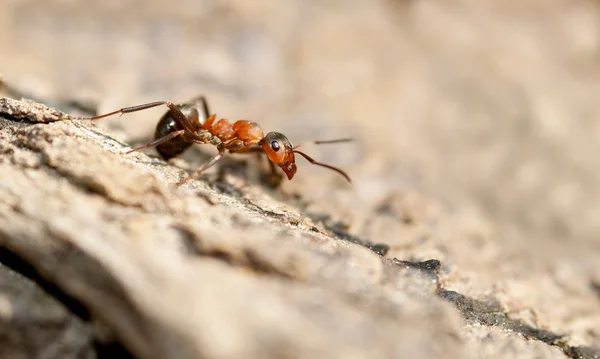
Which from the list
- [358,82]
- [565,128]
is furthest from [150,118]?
[565,128]

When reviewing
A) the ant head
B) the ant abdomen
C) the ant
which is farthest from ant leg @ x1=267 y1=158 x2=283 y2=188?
the ant abdomen

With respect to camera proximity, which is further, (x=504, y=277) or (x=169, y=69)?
(x=169, y=69)

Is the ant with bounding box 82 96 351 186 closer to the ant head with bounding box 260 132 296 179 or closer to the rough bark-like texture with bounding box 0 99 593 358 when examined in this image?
the ant head with bounding box 260 132 296 179

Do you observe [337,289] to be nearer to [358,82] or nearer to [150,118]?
[150,118]

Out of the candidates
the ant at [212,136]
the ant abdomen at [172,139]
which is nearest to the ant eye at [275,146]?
the ant at [212,136]

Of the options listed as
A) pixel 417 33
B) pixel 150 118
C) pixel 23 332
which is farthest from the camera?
pixel 417 33

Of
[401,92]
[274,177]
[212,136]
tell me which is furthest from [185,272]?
[401,92]

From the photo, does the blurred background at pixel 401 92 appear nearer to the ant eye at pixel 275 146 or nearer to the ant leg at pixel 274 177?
the ant leg at pixel 274 177
